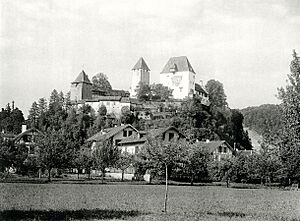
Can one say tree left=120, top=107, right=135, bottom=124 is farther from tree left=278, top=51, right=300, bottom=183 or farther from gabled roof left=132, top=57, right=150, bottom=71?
tree left=278, top=51, right=300, bottom=183

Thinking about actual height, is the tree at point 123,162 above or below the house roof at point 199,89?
below

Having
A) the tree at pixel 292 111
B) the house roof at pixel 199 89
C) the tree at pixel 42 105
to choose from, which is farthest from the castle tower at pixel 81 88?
the tree at pixel 292 111

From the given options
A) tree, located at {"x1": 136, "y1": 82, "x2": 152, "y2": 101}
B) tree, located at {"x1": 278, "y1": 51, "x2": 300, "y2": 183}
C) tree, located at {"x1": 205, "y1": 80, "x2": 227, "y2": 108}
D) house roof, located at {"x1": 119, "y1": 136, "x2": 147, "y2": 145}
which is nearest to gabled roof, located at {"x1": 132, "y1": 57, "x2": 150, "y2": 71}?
tree, located at {"x1": 136, "y1": 82, "x2": 152, "y2": 101}

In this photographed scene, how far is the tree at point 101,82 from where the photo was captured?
139 m

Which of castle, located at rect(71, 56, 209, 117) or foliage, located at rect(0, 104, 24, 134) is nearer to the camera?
foliage, located at rect(0, 104, 24, 134)

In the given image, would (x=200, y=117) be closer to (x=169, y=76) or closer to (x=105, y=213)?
(x=169, y=76)

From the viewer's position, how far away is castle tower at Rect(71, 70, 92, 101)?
420 feet

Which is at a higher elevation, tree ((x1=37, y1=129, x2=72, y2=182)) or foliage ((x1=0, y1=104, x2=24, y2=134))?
foliage ((x1=0, y1=104, x2=24, y2=134))

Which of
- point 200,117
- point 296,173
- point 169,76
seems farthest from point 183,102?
point 296,173

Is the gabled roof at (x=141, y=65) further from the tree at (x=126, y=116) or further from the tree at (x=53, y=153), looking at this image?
the tree at (x=53, y=153)

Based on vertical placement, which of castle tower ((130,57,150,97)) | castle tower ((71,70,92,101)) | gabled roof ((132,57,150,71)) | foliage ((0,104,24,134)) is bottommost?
foliage ((0,104,24,134))

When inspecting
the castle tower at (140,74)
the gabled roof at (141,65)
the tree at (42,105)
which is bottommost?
the tree at (42,105)

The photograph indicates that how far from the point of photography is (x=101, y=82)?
141 m

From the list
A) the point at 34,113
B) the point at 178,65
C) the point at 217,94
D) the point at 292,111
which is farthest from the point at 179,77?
the point at 292,111
